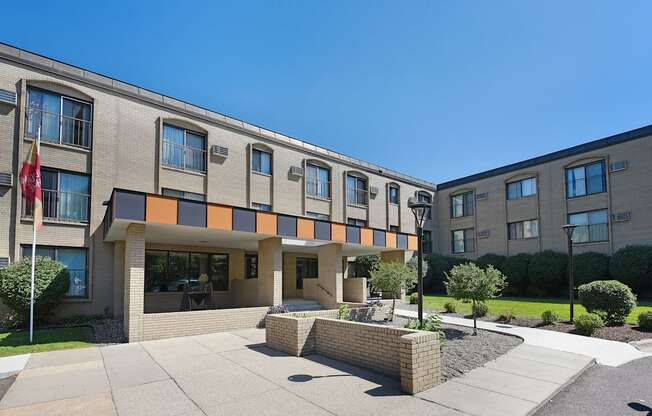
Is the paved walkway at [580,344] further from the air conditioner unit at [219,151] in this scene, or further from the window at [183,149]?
the window at [183,149]

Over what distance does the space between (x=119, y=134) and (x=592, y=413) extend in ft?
61.2

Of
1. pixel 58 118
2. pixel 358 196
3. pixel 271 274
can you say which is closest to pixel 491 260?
pixel 358 196

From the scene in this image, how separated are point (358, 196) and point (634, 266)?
1706cm

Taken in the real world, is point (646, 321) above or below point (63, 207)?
below

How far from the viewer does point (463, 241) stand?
35.6 metres

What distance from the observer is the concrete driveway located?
604 centimetres

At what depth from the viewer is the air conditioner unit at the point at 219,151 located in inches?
811

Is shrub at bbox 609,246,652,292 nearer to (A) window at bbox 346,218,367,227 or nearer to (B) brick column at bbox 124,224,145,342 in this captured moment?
(A) window at bbox 346,218,367,227

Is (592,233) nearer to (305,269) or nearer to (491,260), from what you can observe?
(491,260)

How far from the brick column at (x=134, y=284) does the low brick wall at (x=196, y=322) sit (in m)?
0.23

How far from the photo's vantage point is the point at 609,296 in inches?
546

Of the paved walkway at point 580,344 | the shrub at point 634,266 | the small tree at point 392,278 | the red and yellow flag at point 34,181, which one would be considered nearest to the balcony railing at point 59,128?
the red and yellow flag at point 34,181

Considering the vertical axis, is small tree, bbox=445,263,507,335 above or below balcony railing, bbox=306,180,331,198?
below

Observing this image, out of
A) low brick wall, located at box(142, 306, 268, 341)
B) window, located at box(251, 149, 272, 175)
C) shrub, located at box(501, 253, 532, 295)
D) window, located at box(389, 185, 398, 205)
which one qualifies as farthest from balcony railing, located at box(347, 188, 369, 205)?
low brick wall, located at box(142, 306, 268, 341)
